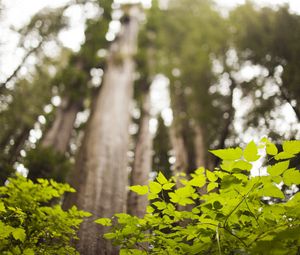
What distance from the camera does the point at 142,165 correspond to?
689 cm

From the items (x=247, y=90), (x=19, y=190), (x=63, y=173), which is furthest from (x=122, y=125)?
(x=19, y=190)

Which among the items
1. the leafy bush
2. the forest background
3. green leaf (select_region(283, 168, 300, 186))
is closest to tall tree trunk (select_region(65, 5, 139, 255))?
the forest background

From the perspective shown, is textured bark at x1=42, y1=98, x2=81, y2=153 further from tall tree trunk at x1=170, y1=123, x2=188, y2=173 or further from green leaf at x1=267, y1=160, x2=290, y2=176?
green leaf at x1=267, y1=160, x2=290, y2=176

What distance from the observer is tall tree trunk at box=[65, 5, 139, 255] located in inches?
137

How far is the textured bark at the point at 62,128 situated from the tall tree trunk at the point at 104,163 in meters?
1.71

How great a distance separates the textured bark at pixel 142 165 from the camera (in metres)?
5.56

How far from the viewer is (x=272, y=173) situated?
1.32 m

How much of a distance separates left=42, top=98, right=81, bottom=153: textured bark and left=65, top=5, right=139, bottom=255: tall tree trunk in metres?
1.71

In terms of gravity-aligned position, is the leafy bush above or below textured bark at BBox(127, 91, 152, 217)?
above

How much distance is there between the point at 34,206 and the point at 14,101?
6624 millimetres

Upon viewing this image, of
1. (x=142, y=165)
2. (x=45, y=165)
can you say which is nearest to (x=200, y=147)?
(x=142, y=165)

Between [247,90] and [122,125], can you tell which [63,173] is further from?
[247,90]

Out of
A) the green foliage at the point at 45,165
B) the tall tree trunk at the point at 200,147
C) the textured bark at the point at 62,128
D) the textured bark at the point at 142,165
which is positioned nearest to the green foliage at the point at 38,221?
the textured bark at the point at 142,165

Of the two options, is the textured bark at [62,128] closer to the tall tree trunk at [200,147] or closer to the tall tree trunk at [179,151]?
the tall tree trunk at [179,151]
